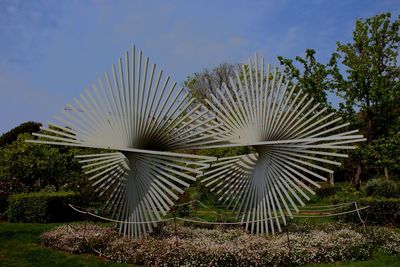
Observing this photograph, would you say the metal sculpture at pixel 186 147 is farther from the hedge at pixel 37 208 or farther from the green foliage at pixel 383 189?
the green foliage at pixel 383 189

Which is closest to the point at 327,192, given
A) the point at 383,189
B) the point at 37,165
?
the point at 383,189

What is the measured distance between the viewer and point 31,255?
9164 mm

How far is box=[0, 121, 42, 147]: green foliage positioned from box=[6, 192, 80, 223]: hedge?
16.1 metres

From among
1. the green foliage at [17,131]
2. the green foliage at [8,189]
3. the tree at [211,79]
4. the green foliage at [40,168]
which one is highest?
the tree at [211,79]

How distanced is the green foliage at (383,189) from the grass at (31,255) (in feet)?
42.2

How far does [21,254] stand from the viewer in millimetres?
9242

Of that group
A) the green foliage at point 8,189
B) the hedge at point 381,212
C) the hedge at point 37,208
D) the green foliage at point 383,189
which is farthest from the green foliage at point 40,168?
the green foliage at point 383,189

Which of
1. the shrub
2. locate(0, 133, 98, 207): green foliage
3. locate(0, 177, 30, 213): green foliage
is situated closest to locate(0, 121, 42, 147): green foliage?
locate(0, 133, 98, 207): green foliage

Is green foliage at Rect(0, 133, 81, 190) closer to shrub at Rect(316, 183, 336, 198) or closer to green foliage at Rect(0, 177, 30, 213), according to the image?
green foliage at Rect(0, 177, 30, 213)

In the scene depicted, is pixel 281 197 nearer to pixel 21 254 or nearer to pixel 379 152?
pixel 21 254

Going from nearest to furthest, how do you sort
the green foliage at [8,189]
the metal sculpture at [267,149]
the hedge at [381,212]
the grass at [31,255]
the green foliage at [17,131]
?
1. the grass at [31,255]
2. the metal sculpture at [267,149]
3. the hedge at [381,212]
4. the green foliage at [8,189]
5. the green foliage at [17,131]

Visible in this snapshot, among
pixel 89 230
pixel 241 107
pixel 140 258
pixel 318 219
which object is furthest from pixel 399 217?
pixel 89 230

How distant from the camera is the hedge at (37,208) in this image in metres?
14.3

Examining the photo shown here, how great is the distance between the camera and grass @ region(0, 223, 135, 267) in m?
8.47
